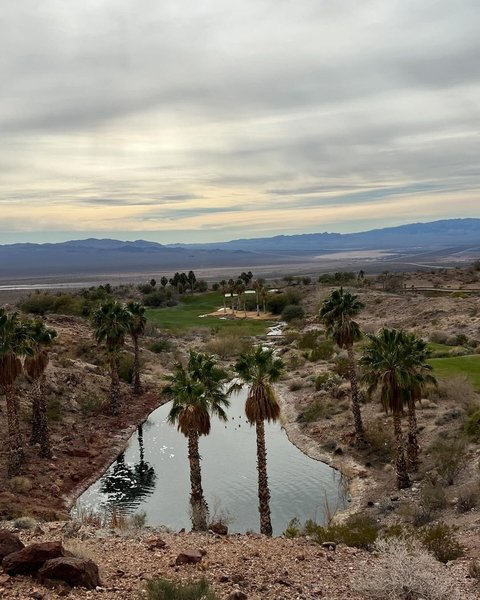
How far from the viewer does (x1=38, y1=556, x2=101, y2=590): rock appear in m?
13.9

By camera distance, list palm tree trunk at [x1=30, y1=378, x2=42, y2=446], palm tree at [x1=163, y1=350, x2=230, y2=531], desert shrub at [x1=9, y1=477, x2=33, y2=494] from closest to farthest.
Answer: palm tree at [x1=163, y1=350, x2=230, y2=531] < desert shrub at [x1=9, y1=477, x2=33, y2=494] < palm tree trunk at [x1=30, y1=378, x2=42, y2=446]

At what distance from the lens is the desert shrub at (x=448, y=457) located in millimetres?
28438

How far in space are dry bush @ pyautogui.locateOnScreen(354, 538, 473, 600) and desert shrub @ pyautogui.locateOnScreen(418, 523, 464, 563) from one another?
3216 mm

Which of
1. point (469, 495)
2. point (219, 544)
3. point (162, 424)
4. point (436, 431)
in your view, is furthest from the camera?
point (162, 424)

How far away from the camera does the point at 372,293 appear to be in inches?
4267

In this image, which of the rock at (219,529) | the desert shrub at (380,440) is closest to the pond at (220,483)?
the desert shrub at (380,440)

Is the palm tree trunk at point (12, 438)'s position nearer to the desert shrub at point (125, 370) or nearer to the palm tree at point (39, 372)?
the palm tree at point (39, 372)

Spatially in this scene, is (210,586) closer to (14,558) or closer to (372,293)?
(14,558)

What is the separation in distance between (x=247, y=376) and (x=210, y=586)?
11712 millimetres

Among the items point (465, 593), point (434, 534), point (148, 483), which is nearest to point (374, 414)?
point (148, 483)

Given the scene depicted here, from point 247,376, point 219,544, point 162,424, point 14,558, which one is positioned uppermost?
point 247,376

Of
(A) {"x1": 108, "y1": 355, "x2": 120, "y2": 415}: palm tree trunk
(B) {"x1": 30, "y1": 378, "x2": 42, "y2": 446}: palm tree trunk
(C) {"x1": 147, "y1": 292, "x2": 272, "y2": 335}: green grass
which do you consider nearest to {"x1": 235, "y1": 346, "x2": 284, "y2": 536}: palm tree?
(B) {"x1": 30, "y1": 378, "x2": 42, "y2": 446}: palm tree trunk

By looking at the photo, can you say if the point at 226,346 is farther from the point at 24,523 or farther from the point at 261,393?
the point at 24,523

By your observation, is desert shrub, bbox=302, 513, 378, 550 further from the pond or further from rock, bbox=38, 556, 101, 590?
rock, bbox=38, 556, 101, 590
